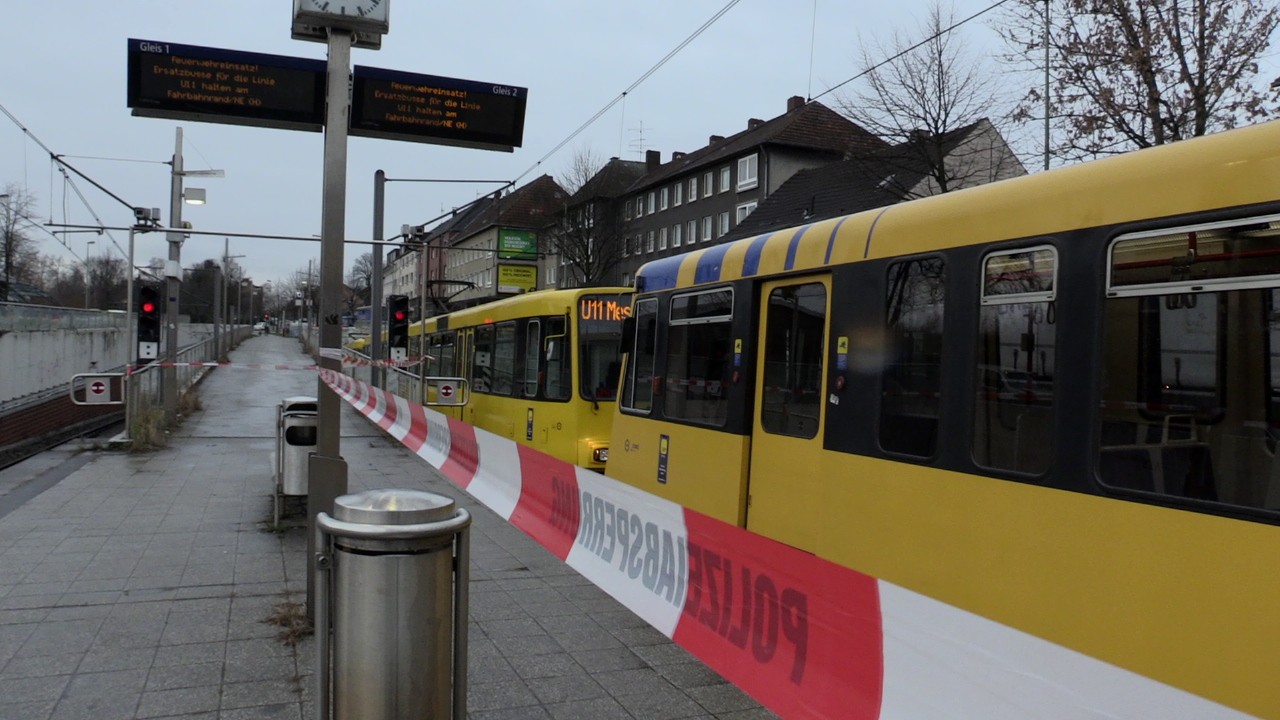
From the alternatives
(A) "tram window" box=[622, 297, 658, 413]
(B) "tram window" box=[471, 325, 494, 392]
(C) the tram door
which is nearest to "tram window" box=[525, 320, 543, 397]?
(B) "tram window" box=[471, 325, 494, 392]

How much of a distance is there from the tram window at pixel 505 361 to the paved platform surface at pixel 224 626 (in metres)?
4.84

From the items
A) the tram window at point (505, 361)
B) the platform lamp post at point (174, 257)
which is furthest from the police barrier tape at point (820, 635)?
the platform lamp post at point (174, 257)

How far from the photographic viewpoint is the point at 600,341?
1334 centimetres

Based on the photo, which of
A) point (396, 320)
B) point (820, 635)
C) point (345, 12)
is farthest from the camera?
point (396, 320)

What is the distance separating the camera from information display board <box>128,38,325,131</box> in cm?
577

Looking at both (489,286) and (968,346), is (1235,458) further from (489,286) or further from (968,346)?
(489,286)

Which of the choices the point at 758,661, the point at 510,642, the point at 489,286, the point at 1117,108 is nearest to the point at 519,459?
the point at 510,642

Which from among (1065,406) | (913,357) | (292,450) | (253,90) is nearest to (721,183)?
(292,450)

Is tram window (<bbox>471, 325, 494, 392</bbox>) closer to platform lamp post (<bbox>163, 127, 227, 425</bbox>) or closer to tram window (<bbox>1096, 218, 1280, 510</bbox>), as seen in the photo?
platform lamp post (<bbox>163, 127, 227, 425</bbox>)

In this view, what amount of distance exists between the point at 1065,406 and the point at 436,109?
4274 mm

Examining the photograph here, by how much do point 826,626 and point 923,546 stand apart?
9.60 feet

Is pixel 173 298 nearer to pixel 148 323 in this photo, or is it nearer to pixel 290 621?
pixel 148 323

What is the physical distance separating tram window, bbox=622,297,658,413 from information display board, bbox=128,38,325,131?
3.71 m

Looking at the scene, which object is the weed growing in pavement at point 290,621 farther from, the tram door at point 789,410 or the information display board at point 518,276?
the information display board at point 518,276
